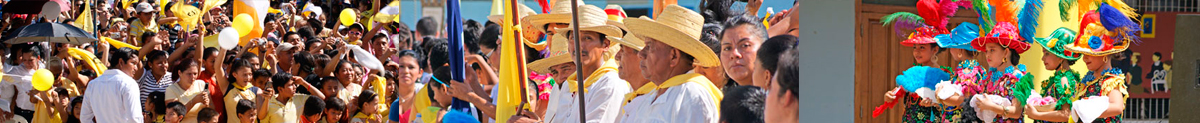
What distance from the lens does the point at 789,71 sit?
121 inches

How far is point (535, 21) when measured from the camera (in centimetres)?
367

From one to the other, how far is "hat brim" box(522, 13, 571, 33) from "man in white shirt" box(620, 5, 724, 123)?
305 mm

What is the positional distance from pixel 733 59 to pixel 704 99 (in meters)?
0.16

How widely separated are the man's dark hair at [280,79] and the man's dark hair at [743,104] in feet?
11.1

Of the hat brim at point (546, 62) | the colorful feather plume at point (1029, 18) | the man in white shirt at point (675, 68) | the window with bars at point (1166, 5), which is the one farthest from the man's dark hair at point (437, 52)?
the window with bars at point (1166, 5)

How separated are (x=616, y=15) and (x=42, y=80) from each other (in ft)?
13.8

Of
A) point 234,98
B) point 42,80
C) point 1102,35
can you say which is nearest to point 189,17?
point 42,80

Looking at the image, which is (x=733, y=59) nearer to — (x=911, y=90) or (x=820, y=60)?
(x=820, y=60)

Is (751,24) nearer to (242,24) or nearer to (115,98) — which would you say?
(115,98)

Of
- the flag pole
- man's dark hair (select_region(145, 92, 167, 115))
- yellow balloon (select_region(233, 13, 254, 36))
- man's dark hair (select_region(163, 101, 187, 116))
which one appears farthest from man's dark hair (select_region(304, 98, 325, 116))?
the flag pole

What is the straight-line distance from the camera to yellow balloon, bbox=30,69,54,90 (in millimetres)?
6562

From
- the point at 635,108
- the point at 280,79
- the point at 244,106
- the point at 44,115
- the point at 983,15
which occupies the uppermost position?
the point at 983,15

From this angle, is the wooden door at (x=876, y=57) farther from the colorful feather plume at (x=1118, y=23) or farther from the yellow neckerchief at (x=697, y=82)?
the yellow neckerchief at (x=697, y=82)

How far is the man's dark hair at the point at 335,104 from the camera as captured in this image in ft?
20.2
